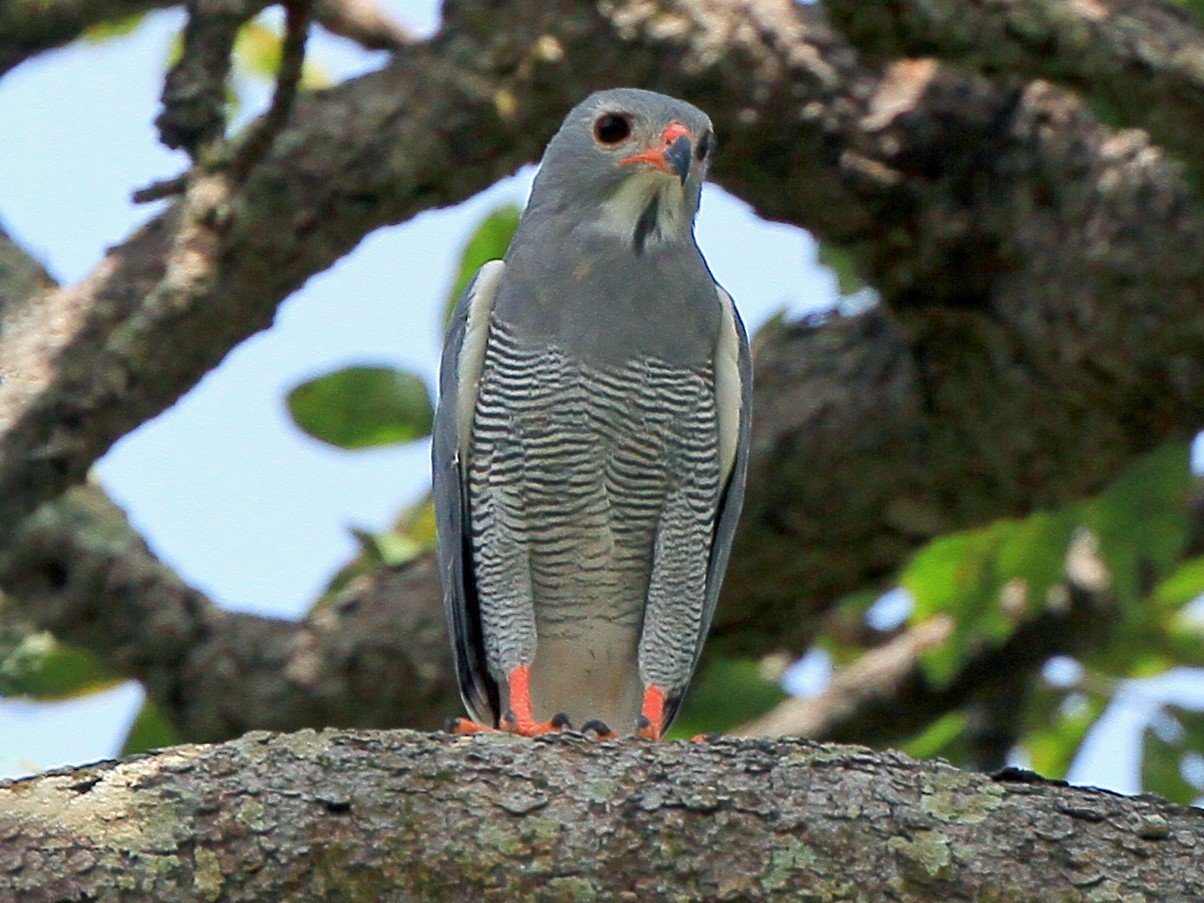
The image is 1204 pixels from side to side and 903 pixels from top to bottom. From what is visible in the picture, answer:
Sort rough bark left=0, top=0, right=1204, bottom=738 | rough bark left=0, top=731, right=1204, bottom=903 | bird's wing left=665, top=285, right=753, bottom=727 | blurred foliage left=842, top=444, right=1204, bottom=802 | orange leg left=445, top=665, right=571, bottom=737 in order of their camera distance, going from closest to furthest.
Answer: rough bark left=0, top=731, right=1204, bottom=903, orange leg left=445, top=665, right=571, bottom=737, bird's wing left=665, top=285, right=753, bottom=727, rough bark left=0, top=0, right=1204, bottom=738, blurred foliage left=842, top=444, right=1204, bottom=802

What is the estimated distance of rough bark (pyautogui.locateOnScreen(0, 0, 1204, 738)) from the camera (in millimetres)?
6758

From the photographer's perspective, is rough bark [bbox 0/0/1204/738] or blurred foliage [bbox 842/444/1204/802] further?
blurred foliage [bbox 842/444/1204/802]

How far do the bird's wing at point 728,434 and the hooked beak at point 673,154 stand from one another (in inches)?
20.9

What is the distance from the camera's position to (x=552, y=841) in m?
4.02

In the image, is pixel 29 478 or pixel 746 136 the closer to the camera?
pixel 29 478

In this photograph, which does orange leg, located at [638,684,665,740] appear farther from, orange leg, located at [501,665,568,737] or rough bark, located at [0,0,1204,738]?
rough bark, located at [0,0,1204,738]

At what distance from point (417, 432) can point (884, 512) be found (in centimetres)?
215

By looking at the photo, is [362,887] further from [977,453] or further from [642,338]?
[977,453]

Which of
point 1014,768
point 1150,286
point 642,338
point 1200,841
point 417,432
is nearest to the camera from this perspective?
point 1200,841

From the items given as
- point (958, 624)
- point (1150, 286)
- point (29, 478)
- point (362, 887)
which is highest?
point (362, 887)

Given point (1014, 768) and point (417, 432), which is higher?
point (1014, 768)

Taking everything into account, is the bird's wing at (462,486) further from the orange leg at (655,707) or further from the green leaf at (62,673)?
the green leaf at (62,673)

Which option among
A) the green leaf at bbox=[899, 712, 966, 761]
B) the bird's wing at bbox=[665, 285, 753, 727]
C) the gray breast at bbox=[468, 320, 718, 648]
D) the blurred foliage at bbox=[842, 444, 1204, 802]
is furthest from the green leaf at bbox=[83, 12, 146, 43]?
the green leaf at bbox=[899, 712, 966, 761]

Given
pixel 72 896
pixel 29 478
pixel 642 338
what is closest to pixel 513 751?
pixel 72 896
